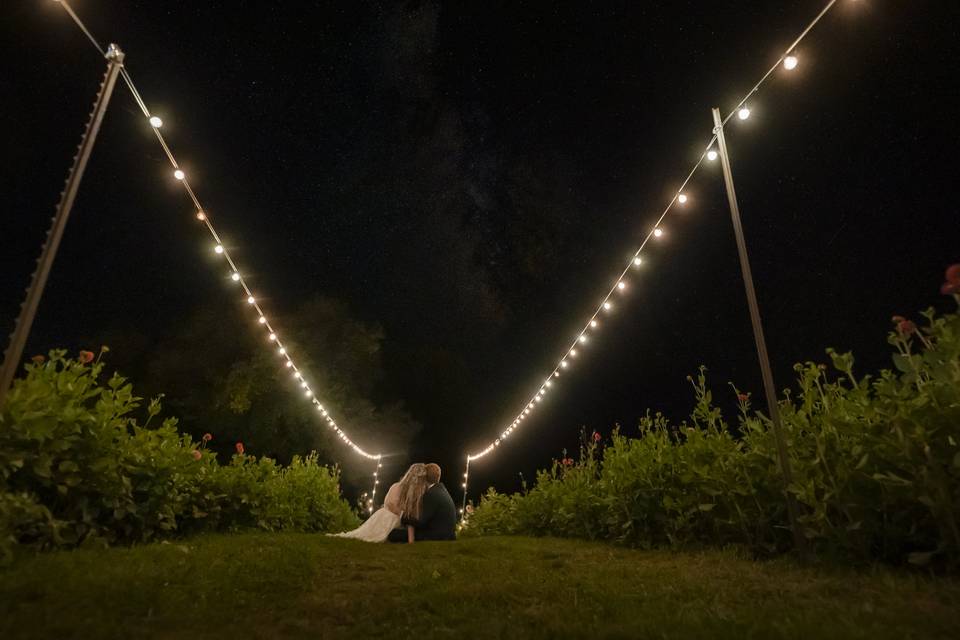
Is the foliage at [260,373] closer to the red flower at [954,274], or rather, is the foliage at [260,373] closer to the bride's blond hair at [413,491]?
the bride's blond hair at [413,491]

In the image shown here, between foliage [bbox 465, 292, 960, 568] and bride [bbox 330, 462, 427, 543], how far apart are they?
3446mm

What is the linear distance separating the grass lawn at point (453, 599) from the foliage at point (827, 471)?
397 millimetres

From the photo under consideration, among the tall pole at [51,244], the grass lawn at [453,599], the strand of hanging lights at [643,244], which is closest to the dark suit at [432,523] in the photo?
Answer: the strand of hanging lights at [643,244]

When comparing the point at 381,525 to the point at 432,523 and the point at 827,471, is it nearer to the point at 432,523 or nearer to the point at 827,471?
the point at 432,523

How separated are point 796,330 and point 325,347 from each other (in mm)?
14446

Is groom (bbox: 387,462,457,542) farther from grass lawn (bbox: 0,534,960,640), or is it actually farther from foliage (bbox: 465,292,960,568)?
grass lawn (bbox: 0,534,960,640)

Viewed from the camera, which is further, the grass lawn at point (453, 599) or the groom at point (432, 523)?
the groom at point (432, 523)

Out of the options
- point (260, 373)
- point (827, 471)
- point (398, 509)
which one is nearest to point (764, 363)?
point (827, 471)

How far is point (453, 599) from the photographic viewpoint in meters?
3.50

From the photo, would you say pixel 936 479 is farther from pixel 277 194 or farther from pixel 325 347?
pixel 325 347

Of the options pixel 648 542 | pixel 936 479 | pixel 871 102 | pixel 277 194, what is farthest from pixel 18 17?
pixel 871 102

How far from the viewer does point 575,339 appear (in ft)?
33.6

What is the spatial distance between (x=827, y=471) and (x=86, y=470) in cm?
567

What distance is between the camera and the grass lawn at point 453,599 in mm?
2529
